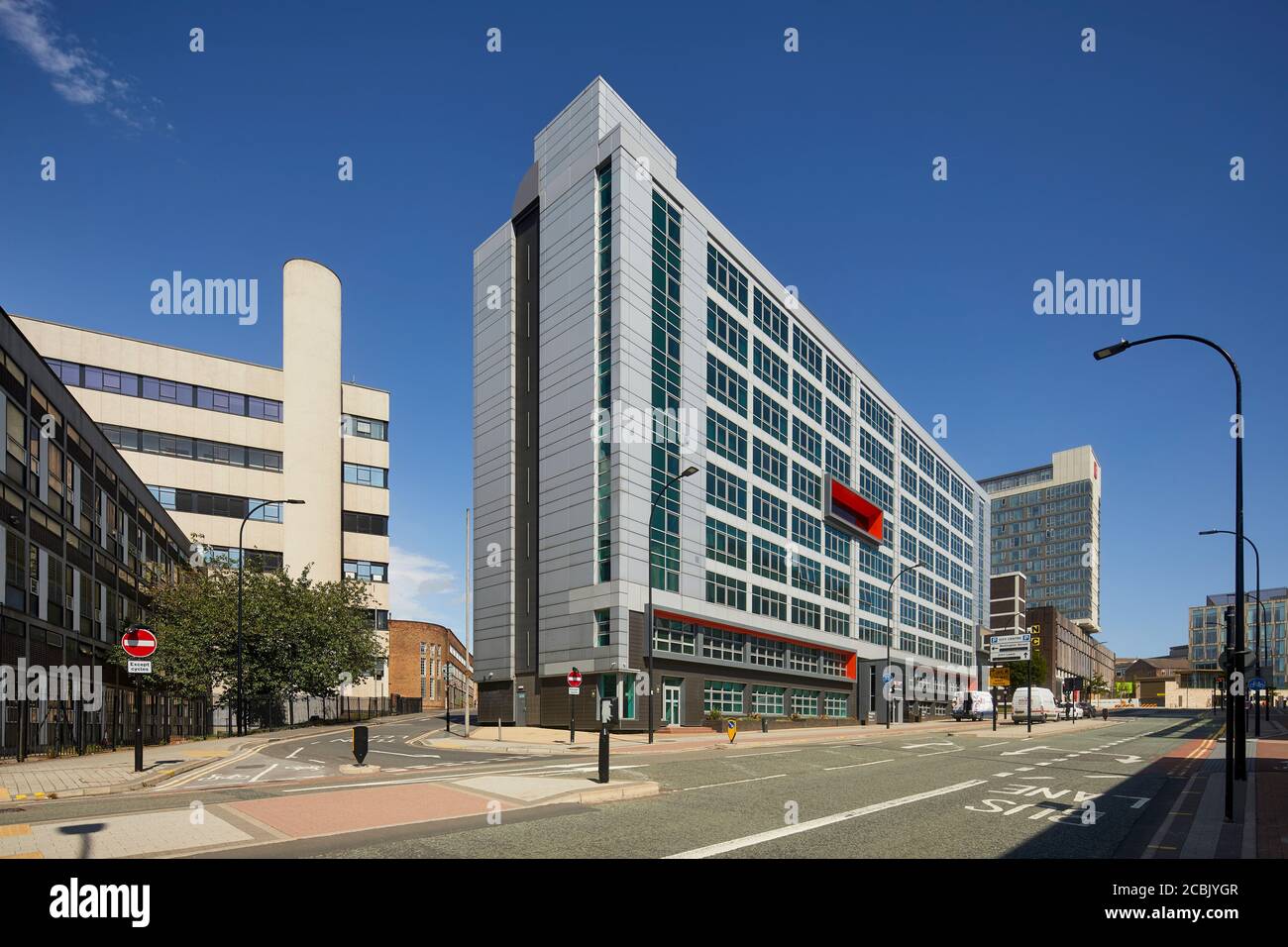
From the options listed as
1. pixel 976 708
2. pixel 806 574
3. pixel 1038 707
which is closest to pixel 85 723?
pixel 806 574

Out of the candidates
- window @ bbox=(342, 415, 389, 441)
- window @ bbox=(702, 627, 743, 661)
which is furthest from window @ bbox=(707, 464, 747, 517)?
window @ bbox=(342, 415, 389, 441)

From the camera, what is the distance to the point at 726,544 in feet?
181

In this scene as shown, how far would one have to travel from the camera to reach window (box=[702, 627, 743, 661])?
171 ft

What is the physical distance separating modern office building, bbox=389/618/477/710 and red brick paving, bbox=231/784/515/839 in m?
72.9

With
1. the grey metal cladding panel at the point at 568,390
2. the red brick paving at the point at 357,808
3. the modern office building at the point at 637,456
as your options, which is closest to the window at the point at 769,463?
the modern office building at the point at 637,456

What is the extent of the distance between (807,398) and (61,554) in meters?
51.9

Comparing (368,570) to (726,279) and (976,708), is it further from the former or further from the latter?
(976,708)

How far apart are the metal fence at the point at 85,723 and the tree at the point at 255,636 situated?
227 centimetres

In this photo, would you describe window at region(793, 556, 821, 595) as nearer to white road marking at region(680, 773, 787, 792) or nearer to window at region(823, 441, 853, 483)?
window at region(823, 441, 853, 483)
